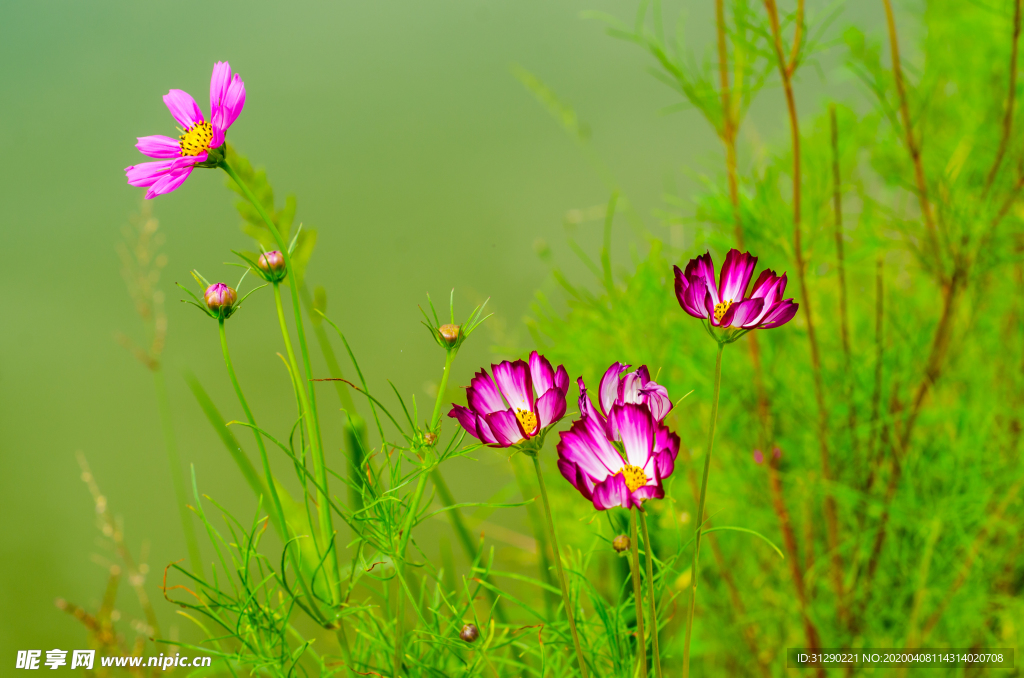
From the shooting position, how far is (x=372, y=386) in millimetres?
437

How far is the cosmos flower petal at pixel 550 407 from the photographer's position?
196mm

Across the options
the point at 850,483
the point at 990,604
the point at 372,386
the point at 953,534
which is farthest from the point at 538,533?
the point at 990,604

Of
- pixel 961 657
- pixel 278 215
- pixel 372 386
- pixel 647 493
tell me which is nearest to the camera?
pixel 647 493

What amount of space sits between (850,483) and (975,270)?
0.23m

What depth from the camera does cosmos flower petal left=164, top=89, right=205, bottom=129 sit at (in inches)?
9.2

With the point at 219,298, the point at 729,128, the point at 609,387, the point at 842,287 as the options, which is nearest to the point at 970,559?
the point at 842,287

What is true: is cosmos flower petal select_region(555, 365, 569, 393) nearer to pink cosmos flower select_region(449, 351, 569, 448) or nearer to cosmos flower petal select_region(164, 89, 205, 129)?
pink cosmos flower select_region(449, 351, 569, 448)

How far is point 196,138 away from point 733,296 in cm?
21

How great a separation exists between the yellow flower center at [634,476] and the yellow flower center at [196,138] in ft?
0.61

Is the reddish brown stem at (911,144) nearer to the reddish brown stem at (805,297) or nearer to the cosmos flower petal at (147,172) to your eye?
the reddish brown stem at (805,297)

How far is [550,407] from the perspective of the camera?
197mm

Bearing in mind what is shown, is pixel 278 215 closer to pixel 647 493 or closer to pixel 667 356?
pixel 647 493

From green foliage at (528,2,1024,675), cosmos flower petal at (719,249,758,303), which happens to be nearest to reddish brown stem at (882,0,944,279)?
green foliage at (528,2,1024,675)

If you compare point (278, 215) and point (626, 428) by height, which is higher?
point (278, 215)
